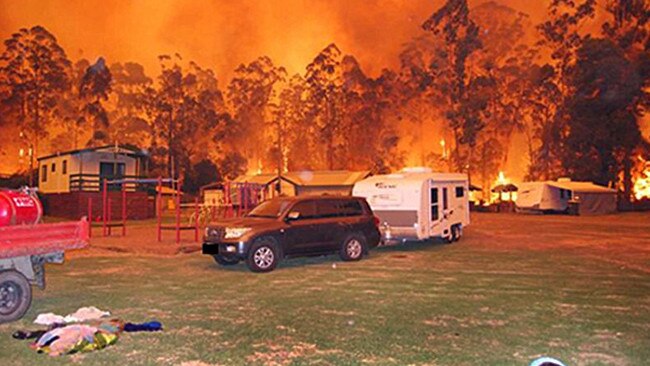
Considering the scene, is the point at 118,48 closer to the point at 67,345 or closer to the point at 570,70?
the point at 570,70

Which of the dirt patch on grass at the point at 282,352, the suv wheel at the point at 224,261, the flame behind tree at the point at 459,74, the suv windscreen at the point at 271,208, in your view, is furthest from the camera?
the flame behind tree at the point at 459,74

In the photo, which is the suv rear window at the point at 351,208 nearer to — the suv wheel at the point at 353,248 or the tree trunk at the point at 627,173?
the suv wheel at the point at 353,248

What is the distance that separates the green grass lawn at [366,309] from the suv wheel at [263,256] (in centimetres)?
38

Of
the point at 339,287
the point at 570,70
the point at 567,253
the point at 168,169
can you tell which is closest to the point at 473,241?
the point at 567,253

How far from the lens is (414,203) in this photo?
725 inches

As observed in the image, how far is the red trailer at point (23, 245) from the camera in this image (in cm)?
862

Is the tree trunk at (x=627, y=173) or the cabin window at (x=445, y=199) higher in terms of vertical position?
the tree trunk at (x=627, y=173)

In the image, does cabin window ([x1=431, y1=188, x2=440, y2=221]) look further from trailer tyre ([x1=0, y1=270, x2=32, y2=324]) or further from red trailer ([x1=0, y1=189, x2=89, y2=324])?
trailer tyre ([x1=0, y1=270, x2=32, y2=324])

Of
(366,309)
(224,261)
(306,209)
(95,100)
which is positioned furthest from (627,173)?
(95,100)

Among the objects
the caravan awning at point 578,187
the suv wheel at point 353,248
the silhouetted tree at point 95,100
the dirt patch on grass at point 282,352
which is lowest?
the dirt patch on grass at point 282,352

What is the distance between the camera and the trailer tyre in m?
8.69

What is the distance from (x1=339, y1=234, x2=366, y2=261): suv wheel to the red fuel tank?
25.8 ft

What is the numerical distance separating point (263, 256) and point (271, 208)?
1.95 meters

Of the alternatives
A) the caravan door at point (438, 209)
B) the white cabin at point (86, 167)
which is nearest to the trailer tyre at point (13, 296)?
the caravan door at point (438, 209)
